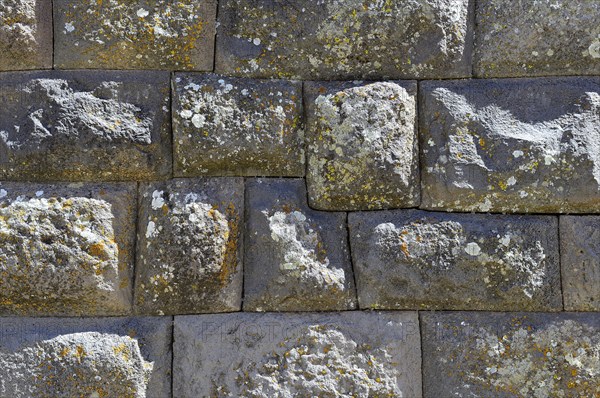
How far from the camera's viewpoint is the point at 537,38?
2.56m

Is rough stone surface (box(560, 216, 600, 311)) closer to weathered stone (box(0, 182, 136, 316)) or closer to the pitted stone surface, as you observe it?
the pitted stone surface

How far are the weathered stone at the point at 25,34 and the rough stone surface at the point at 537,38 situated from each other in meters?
1.68

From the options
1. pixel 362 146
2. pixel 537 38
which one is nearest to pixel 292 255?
pixel 362 146

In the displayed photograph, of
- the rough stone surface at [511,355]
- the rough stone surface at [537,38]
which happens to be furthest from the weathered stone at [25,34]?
the rough stone surface at [511,355]

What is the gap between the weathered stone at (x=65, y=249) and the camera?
248 centimetres

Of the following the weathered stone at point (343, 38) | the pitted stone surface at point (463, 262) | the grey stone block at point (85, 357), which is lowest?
the grey stone block at point (85, 357)

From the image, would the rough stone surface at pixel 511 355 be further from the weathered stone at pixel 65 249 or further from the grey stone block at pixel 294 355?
the weathered stone at pixel 65 249

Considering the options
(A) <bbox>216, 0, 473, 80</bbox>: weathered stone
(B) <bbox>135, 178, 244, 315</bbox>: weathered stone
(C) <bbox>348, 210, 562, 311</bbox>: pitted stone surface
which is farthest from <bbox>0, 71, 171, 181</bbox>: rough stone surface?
(C) <bbox>348, 210, 562, 311</bbox>: pitted stone surface

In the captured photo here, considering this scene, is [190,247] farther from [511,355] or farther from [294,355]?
[511,355]

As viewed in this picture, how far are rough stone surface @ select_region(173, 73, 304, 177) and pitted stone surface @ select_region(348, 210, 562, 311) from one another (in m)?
0.48

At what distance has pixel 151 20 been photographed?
2535 millimetres

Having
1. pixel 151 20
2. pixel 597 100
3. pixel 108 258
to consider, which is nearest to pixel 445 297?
pixel 597 100

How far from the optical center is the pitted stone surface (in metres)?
2.53

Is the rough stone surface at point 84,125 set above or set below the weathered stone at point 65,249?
above
